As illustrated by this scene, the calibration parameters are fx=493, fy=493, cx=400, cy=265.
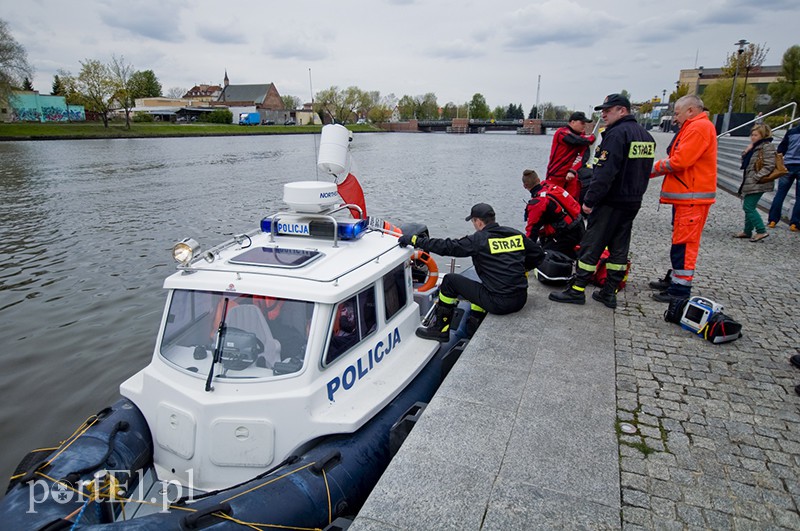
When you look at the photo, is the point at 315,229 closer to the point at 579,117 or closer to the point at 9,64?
the point at 579,117

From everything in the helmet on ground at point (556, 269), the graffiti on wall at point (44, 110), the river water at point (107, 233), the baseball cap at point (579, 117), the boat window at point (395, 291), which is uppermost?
the graffiti on wall at point (44, 110)

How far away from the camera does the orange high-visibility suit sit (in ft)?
17.8

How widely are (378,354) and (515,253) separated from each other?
6.30ft

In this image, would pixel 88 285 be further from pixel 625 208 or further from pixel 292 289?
pixel 625 208

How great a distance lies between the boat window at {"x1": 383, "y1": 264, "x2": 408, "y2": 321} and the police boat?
1.18 ft

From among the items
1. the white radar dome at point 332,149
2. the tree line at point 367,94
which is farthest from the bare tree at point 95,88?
the white radar dome at point 332,149

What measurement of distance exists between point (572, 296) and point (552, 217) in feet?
4.65

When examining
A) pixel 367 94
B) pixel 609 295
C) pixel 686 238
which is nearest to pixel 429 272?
pixel 609 295

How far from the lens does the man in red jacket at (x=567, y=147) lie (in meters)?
7.27

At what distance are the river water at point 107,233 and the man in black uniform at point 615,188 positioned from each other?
3.57m

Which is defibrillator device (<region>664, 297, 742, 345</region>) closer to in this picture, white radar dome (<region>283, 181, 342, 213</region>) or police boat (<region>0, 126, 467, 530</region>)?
police boat (<region>0, 126, 467, 530</region>)

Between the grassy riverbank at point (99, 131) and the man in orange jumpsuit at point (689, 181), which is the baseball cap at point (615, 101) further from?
the grassy riverbank at point (99, 131)

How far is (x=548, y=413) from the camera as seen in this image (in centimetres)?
380

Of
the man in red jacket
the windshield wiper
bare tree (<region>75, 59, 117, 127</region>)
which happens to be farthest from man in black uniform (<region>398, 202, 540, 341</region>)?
bare tree (<region>75, 59, 117, 127</region>)
